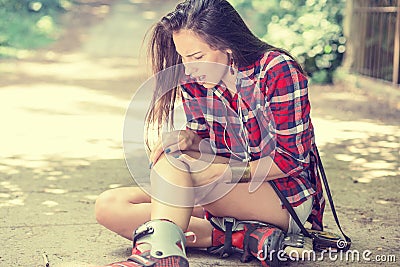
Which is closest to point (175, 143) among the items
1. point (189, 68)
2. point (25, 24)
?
point (189, 68)

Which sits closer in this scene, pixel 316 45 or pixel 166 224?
pixel 166 224

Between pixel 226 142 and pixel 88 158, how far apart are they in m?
2.53

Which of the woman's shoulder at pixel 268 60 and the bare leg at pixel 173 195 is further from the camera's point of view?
the woman's shoulder at pixel 268 60

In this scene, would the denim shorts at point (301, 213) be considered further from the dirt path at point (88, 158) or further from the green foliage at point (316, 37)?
the green foliage at point (316, 37)

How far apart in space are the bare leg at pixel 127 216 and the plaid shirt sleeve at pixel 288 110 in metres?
0.48

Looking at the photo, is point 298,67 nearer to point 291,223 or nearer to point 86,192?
point 291,223

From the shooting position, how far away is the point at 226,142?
3580 mm

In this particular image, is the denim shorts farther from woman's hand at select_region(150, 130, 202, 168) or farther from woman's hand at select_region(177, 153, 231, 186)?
woman's hand at select_region(150, 130, 202, 168)

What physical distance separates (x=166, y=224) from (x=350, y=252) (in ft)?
3.16

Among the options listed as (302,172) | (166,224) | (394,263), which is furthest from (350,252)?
(166,224)

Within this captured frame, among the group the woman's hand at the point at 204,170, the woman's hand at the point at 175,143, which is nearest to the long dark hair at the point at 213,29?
the woman's hand at the point at 175,143

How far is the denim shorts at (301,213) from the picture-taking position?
3418 millimetres

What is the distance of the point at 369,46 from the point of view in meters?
9.85

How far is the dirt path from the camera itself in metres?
3.81
